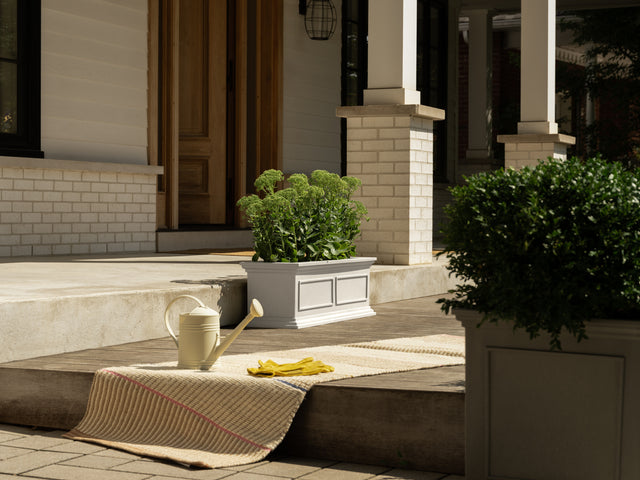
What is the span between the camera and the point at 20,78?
9062mm

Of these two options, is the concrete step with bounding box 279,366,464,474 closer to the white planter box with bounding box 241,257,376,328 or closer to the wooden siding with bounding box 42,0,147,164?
the white planter box with bounding box 241,257,376,328

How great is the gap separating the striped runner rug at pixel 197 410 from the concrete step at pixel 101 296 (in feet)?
2.14

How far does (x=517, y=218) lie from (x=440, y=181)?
12.9 meters

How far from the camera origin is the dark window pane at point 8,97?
8.94 meters

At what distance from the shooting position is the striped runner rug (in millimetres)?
4227

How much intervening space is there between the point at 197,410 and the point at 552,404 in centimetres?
154

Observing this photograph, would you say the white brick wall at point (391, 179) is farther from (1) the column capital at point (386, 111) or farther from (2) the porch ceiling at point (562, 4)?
(2) the porch ceiling at point (562, 4)

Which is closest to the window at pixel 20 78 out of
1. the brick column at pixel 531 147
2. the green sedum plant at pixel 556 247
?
the brick column at pixel 531 147

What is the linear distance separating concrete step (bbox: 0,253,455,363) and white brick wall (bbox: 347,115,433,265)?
648 mm

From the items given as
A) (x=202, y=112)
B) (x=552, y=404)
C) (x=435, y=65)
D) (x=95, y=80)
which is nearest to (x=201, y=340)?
(x=552, y=404)

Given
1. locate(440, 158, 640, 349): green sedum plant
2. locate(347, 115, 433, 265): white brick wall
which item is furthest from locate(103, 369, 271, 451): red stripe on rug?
locate(347, 115, 433, 265): white brick wall

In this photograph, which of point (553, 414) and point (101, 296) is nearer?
point (553, 414)

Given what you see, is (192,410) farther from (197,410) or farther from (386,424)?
(386,424)

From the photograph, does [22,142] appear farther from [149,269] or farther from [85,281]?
[85,281]
